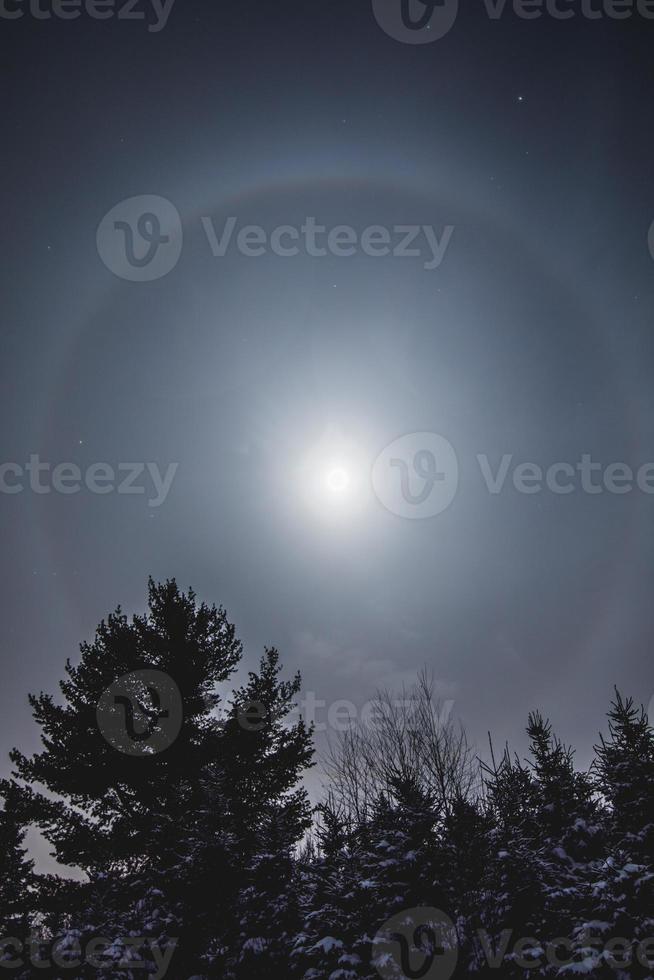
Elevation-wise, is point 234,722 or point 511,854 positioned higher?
point 234,722

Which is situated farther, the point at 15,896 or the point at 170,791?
the point at 170,791

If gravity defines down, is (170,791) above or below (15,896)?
above

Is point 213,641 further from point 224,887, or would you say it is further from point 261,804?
point 224,887

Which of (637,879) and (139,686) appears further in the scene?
(139,686)

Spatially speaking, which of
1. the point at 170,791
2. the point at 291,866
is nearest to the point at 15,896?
the point at 170,791

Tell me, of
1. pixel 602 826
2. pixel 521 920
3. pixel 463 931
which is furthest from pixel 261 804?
pixel 602 826

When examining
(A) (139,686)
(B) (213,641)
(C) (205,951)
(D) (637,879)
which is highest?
(B) (213,641)

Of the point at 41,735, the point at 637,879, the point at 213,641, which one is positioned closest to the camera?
the point at 637,879

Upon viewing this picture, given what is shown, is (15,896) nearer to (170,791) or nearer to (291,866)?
(170,791)
